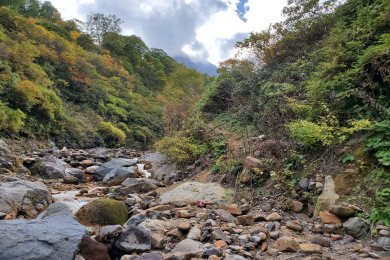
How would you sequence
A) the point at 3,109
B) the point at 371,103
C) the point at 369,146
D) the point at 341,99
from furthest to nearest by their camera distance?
1. the point at 3,109
2. the point at 341,99
3. the point at 371,103
4. the point at 369,146

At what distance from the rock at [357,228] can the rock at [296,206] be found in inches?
31.9

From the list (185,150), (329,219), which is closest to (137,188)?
(185,150)

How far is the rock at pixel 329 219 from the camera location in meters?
3.04

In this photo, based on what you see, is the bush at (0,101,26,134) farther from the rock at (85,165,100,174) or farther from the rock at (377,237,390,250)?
the rock at (377,237,390,250)

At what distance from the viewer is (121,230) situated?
3.04 metres

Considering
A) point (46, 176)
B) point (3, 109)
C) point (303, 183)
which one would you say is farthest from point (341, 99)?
point (3, 109)

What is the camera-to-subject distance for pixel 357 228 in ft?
9.22

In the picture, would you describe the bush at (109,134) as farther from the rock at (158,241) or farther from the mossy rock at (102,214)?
the rock at (158,241)

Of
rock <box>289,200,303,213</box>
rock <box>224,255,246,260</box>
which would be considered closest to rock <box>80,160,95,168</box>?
rock <box>289,200,303,213</box>

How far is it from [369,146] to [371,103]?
0.80 meters

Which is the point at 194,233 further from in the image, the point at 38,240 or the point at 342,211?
the point at 342,211

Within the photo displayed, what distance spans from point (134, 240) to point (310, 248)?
1.99 m

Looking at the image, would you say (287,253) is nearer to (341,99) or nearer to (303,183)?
(303,183)

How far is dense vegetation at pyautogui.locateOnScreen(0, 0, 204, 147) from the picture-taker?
1206cm
